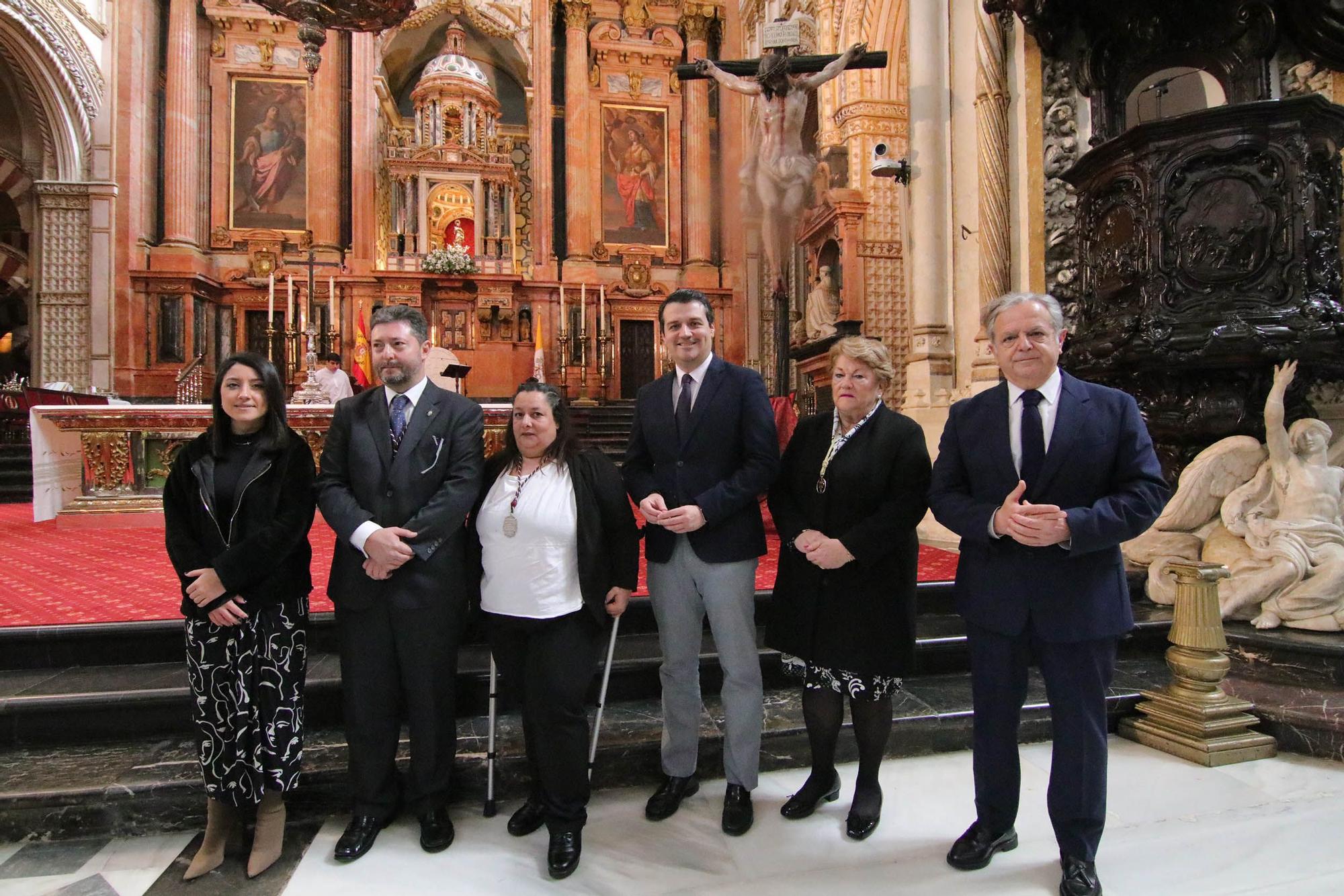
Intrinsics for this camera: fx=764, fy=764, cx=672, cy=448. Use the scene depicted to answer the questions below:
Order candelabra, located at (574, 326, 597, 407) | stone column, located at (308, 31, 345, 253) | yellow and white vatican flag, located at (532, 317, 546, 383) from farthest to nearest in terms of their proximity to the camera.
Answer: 1. stone column, located at (308, 31, 345, 253)
2. candelabra, located at (574, 326, 597, 407)
3. yellow and white vatican flag, located at (532, 317, 546, 383)

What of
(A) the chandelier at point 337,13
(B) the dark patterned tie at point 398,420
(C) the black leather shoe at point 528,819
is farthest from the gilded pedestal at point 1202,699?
(A) the chandelier at point 337,13

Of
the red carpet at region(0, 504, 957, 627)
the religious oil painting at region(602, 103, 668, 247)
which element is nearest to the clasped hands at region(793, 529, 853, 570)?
the red carpet at region(0, 504, 957, 627)

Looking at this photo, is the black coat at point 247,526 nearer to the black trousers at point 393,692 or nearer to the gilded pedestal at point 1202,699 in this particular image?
the black trousers at point 393,692

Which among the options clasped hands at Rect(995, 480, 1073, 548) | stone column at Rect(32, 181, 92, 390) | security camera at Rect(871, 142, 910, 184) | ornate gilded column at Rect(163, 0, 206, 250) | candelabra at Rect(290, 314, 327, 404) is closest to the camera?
clasped hands at Rect(995, 480, 1073, 548)

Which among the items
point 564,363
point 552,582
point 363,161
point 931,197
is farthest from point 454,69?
point 552,582

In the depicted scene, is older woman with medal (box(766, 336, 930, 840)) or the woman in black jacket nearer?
the woman in black jacket

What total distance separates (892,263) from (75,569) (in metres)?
8.43

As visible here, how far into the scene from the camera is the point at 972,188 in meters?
6.05

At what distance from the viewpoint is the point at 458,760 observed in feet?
9.12

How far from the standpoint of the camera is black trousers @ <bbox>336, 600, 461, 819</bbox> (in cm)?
243

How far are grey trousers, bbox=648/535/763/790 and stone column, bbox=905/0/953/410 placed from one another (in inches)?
172

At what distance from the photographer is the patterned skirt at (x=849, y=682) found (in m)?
2.46

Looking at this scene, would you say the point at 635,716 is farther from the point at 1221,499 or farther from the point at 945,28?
the point at 945,28

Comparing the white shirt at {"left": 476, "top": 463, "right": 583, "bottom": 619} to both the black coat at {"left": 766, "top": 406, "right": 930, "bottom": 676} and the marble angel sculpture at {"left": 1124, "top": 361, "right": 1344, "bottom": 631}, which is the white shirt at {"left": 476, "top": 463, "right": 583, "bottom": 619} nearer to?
the black coat at {"left": 766, "top": 406, "right": 930, "bottom": 676}
